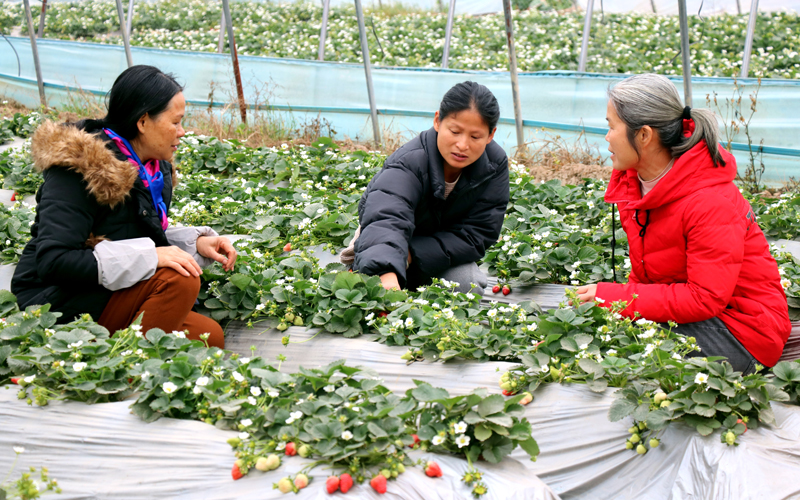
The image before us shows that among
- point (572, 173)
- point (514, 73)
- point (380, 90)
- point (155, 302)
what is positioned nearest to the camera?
point (155, 302)

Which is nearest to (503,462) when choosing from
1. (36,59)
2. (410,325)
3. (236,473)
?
(236,473)

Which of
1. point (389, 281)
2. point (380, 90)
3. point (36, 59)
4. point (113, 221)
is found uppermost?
point (36, 59)

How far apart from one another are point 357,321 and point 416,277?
655 millimetres

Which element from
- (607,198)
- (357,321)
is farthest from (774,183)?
(357,321)

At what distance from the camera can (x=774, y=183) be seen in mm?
5164

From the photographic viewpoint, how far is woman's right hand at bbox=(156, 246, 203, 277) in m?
2.55

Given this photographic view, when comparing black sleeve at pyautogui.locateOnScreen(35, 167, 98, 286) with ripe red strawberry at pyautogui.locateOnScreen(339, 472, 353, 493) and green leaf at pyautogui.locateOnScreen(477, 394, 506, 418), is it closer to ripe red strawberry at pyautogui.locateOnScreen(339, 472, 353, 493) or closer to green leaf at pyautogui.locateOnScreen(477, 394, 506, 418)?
ripe red strawberry at pyautogui.locateOnScreen(339, 472, 353, 493)

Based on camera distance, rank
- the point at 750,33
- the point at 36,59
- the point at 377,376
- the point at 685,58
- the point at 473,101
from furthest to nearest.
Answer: the point at 36,59
the point at 750,33
the point at 685,58
the point at 473,101
the point at 377,376

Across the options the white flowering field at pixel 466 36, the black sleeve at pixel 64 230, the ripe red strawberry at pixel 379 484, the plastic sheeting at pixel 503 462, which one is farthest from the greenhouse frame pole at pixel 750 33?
the ripe red strawberry at pixel 379 484

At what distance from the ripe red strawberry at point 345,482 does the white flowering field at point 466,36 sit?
6.80 m

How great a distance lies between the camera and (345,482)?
5.25 ft

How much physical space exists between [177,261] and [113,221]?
11.0 inches

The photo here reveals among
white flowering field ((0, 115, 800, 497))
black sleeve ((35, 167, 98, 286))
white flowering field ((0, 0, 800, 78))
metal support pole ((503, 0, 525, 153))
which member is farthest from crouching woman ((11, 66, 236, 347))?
white flowering field ((0, 0, 800, 78))

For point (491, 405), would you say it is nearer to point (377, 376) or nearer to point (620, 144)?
point (377, 376)
